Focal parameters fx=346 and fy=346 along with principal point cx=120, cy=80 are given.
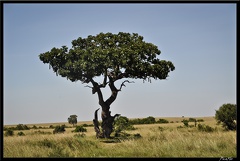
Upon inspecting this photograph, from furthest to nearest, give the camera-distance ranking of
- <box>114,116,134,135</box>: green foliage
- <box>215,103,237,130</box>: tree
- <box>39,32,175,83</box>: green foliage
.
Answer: <box>215,103,237,130</box>: tree
<box>114,116,134,135</box>: green foliage
<box>39,32,175,83</box>: green foliage

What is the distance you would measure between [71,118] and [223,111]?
1525 inches

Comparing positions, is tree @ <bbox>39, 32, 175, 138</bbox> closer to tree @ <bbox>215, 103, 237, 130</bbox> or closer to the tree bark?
the tree bark

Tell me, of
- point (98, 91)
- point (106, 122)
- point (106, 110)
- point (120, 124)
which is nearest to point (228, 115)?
point (120, 124)

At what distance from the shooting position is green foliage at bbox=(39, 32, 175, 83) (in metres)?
21.8

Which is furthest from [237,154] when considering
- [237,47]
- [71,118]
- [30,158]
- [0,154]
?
[71,118]

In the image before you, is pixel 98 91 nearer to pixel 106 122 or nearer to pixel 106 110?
pixel 106 110

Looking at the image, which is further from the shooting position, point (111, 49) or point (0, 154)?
point (111, 49)

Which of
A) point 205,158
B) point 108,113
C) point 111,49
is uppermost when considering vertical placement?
point 111,49

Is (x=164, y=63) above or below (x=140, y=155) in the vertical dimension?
above

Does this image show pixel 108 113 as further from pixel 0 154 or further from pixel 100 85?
pixel 0 154

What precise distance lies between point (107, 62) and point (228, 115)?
51.1 feet

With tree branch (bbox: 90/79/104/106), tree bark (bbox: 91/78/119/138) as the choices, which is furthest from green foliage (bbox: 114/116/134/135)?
tree branch (bbox: 90/79/104/106)

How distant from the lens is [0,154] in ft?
43.1

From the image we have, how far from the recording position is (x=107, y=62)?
71.1 ft
